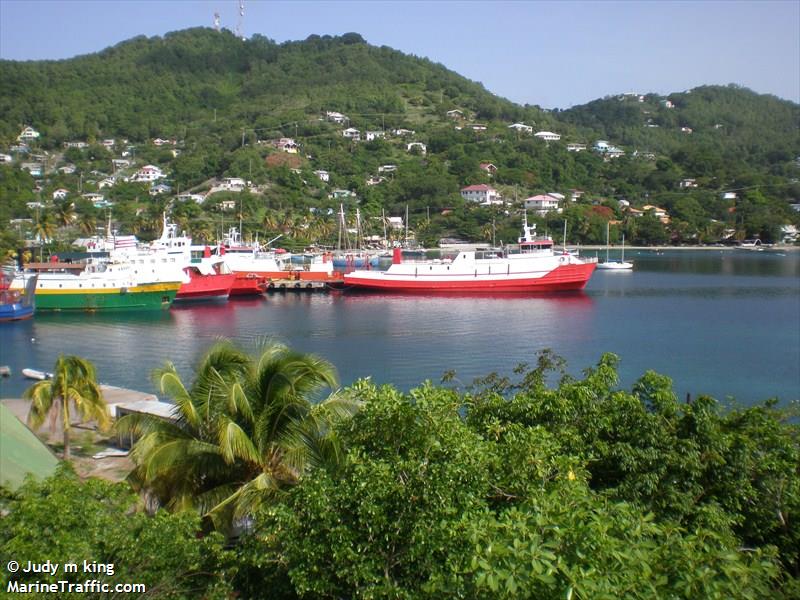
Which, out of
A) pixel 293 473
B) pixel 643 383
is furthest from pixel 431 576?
pixel 643 383

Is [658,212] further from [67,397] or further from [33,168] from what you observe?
[67,397]

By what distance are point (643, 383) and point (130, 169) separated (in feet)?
272

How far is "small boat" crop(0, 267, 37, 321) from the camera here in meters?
26.4

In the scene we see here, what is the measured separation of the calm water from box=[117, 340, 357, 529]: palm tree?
10.9 meters

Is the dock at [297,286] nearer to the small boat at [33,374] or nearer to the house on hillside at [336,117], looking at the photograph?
the small boat at [33,374]

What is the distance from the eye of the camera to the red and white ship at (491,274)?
115 feet

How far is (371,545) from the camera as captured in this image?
3951 millimetres

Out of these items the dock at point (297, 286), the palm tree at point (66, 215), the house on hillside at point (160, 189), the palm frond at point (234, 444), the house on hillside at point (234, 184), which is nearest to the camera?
the palm frond at point (234, 444)

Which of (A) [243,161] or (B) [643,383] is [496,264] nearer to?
(B) [643,383]

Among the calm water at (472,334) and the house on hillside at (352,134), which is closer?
the calm water at (472,334)

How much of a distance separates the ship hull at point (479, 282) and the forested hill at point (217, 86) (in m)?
63.0

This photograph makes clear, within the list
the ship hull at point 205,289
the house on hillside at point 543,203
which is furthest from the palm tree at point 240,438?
the house on hillside at point 543,203

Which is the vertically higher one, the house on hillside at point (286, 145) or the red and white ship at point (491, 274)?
Result: the house on hillside at point (286, 145)

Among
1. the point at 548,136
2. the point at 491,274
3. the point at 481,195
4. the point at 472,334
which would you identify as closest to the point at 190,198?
the point at 481,195
